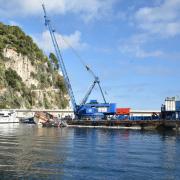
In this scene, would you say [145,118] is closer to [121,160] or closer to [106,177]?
[121,160]

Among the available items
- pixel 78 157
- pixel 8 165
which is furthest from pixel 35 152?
pixel 8 165

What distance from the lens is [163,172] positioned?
43.3 meters

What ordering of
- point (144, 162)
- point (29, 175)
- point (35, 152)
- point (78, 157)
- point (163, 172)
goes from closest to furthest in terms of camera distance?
point (29, 175) → point (163, 172) → point (144, 162) → point (78, 157) → point (35, 152)

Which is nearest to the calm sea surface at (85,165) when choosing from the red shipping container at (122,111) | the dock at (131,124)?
the dock at (131,124)

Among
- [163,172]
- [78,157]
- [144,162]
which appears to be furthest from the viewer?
[78,157]

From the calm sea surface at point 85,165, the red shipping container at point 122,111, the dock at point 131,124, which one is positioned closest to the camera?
the calm sea surface at point 85,165

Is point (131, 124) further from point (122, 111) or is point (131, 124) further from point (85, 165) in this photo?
point (85, 165)

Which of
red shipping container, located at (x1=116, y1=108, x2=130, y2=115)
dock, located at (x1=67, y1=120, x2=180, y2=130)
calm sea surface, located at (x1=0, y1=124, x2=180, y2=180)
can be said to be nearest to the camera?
calm sea surface, located at (x1=0, y1=124, x2=180, y2=180)

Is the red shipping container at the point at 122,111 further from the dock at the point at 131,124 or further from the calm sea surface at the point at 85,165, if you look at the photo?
the calm sea surface at the point at 85,165

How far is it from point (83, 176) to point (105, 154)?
18496mm

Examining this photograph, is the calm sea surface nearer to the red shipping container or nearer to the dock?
the dock

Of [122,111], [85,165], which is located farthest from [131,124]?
[85,165]

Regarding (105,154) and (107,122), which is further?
(107,122)

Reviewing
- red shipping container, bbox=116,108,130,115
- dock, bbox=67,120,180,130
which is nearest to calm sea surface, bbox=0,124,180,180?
dock, bbox=67,120,180,130
